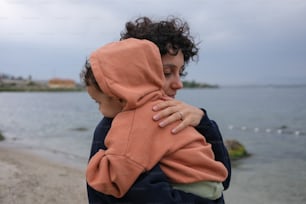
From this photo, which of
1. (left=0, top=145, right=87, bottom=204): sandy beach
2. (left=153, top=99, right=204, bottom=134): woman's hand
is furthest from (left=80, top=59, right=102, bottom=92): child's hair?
(left=0, top=145, right=87, bottom=204): sandy beach

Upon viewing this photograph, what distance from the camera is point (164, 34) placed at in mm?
1900

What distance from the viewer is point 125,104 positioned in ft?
5.16

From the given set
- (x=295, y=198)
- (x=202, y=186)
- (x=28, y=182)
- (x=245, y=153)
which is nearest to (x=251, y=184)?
(x=295, y=198)

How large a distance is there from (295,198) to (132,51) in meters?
10.6

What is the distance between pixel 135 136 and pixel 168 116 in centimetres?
19

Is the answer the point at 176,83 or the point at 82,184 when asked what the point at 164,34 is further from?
the point at 82,184

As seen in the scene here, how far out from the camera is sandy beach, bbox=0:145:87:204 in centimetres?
805

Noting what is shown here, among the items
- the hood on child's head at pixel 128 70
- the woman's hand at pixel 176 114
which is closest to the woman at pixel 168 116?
the woman's hand at pixel 176 114

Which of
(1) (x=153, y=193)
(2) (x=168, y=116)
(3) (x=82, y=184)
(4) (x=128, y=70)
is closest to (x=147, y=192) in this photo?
(1) (x=153, y=193)

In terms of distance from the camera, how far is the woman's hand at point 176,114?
157 centimetres

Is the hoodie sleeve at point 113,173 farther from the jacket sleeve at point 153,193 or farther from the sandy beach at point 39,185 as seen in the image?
the sandy beach at point 39,185

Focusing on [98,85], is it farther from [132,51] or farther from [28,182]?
[28,182]

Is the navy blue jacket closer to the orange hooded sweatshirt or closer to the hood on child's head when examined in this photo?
the orange hooded sweatshirt

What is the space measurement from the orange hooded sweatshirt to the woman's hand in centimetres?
2
